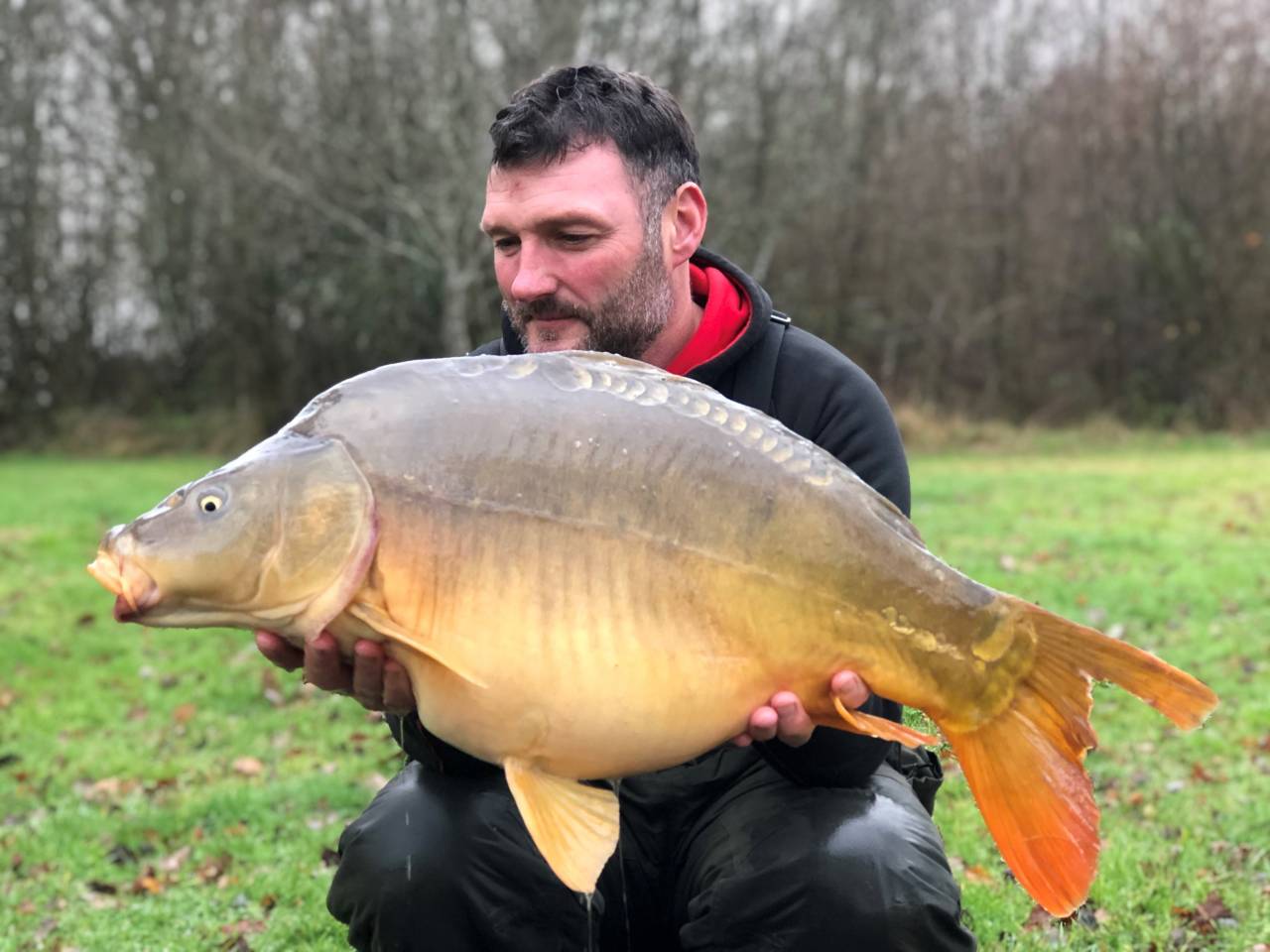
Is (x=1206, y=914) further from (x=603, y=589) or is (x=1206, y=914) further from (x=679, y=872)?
(x=603, y=589)

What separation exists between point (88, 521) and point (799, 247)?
36.4 ft

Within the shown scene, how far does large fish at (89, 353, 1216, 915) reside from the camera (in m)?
1.51

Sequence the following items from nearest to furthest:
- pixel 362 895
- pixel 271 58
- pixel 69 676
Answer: pixel 362 895 < pixel 69 676 < pixel 271 58

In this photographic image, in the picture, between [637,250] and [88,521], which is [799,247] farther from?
[637,250]

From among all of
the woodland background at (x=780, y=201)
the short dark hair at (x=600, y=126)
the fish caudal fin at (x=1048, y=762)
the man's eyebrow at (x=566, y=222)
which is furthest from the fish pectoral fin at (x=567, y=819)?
the woodland background at (x=780, y=201)

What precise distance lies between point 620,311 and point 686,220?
0.26 m

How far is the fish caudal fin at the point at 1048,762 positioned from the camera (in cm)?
159

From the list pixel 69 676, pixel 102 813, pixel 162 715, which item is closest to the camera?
pixel 102 813

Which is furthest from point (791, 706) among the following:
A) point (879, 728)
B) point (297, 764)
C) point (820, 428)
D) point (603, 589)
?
point (297, 764)

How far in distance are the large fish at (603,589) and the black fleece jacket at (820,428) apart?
0.83 feet

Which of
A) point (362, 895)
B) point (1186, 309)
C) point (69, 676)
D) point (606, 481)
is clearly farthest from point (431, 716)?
point (1186, 309)

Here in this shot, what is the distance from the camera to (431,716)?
1597mm

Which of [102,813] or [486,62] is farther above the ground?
[486,62]

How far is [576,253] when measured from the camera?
2.18 m
